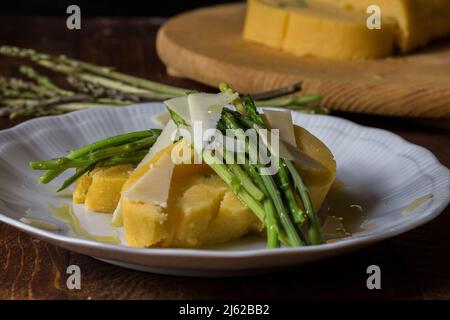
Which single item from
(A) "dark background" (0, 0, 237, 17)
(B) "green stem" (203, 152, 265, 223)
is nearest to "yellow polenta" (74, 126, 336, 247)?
(B) "green stem" (203, 152, 265, 223)

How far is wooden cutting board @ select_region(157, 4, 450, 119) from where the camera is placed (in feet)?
8.35

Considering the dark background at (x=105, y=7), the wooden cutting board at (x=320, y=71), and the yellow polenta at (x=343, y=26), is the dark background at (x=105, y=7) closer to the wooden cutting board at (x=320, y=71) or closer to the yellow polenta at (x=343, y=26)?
the wooden cutting board at (x=320, y=71)

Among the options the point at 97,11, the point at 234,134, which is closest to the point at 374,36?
the point at 234,134

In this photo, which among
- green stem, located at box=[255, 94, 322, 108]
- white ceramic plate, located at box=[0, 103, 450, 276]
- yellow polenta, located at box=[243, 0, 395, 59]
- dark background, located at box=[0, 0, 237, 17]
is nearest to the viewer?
white ceramic plate, located at box=[0, 103, 450, 276]

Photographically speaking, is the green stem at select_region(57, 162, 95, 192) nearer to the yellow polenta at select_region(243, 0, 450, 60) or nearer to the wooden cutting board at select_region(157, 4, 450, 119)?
the wooden cutting board at select_region(157, 4, 450, 119)

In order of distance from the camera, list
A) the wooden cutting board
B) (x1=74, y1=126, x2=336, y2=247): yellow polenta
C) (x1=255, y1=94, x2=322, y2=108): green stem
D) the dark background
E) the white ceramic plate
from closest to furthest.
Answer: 1. the white ceramic plate
2. (x1=74, y1=126, x2=336, y2=247): yellow polenta
3. (x1=255, y1=94, x2=322, y2=108): green stem
4. the wooden cutting board
5. the dark background

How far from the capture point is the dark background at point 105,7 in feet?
14.8

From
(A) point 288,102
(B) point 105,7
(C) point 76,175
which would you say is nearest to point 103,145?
(C) point 76,175

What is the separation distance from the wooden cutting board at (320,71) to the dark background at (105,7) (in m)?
1.25

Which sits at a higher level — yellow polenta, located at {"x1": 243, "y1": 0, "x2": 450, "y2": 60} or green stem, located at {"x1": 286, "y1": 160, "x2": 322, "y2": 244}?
yellow polenta, located at {"x1": 243, "y1": 0, "x2": 450, "y2": 60}

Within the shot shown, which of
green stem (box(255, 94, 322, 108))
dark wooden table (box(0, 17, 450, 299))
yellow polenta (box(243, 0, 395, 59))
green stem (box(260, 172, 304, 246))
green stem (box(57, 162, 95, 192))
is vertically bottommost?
dark wooden table (box(0, 17, 450, 299))

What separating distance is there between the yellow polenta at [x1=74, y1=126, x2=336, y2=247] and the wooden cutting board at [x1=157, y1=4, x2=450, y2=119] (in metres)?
1.00

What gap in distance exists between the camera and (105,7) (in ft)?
15.0

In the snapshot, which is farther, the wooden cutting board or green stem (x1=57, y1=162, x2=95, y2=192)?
the wooden cutting board
